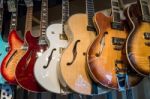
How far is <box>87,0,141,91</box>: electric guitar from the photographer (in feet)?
3.77

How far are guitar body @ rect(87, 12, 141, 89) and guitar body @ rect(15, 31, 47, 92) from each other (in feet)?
1.14

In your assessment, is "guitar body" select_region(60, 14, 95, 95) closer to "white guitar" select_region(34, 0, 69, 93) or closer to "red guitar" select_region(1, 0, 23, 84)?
"white guitar" select_region(34, 0, 69, 93)

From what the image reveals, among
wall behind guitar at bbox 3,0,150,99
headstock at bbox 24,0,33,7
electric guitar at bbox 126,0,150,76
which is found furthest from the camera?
headstock at bbox 24,0,33,7

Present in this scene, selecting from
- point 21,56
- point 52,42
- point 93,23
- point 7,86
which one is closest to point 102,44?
point 93,23

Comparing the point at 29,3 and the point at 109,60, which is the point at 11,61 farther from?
the point at 109,60

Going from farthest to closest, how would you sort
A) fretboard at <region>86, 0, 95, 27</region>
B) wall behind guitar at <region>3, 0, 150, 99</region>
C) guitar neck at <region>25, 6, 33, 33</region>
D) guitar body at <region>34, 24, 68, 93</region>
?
guitar neck at <region>25, 6, 33, 33</region>
wall behind guitar at <region>3, 0, 150, 99</region>
fretboard at <region>86, 0, 95, 27</region>
guitar body at <region>34, 24, 68, 93</region>

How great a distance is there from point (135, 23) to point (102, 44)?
0.20m

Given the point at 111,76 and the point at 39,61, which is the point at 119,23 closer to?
the point at 111,76

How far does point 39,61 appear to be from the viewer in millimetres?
1312

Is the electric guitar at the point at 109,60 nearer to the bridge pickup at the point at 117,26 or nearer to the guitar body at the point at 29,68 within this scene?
the bridge pickup at the point at 117,26

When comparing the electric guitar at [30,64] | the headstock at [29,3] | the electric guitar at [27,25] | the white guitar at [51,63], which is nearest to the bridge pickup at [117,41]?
the white guitar at [51,63]

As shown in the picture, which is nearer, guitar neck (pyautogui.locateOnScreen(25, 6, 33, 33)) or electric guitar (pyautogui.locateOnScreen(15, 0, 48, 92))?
electric guitar (pyautogui.locateOnScreen(15, 0, 48, 92))

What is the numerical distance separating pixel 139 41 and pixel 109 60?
0.17 metres

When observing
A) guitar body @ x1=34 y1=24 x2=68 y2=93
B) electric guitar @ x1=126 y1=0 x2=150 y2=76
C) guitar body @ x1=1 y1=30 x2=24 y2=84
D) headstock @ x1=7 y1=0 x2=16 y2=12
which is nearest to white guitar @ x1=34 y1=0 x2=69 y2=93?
guitar body @ x1=34 y1=24 x2=68 y2=93
